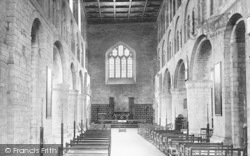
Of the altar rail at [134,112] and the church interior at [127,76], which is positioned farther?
the altar rail at [134,112]

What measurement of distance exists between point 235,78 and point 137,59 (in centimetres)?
2577

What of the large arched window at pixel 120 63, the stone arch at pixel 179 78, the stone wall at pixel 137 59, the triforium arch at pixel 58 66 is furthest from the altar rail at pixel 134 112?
the triforium arch at pixel 58 66

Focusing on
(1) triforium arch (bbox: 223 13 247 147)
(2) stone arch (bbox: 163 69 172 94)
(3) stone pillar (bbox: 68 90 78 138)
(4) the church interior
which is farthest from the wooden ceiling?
(1) triforium arch (bbox: 223 13 247 147)

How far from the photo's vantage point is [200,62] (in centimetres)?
2055

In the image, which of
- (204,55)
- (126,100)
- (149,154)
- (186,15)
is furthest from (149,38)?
(149,154)

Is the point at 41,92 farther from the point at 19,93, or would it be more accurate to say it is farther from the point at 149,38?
the point at 149,38

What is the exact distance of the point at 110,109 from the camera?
39156 mm

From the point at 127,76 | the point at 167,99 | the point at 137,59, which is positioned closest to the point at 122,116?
the point at 127,76

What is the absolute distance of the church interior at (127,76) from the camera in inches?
449

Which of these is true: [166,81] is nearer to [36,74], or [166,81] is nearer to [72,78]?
[72,78]

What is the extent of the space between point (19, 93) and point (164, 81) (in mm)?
21549

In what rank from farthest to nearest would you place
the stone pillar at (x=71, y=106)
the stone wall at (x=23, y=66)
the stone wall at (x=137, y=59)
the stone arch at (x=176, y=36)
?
the stone wall at (x=137, y=59) → the stone arch at (x=176, y=36) → the stone pillar at (x=71, y=106) → the stone wall at (x=23, y=66)

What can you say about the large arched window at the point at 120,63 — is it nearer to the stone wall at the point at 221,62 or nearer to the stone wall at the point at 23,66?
the stone wall at the point at 221,62

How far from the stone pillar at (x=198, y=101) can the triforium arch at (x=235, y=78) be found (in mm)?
5416
